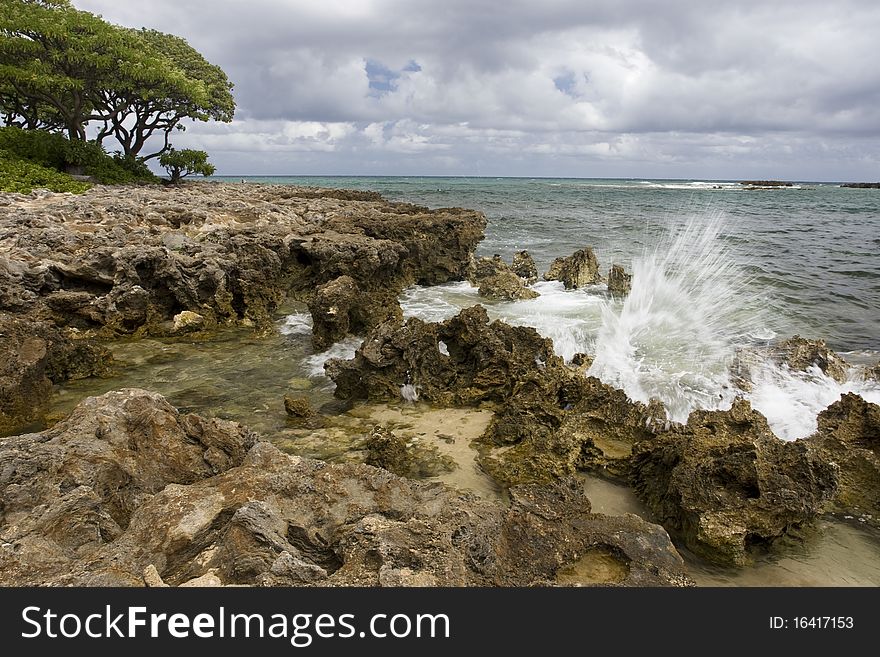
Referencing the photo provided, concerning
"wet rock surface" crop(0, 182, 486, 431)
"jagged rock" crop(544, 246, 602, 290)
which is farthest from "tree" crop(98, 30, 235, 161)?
"jagged rock" crop(544, 246, 602, 290)

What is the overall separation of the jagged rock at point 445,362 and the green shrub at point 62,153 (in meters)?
28.3

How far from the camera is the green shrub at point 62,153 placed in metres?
26.8

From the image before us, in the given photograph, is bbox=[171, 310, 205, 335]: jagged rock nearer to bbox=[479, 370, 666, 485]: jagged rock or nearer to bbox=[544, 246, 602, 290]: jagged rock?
bbox=[479, 370, 666, 485]: jagged rock

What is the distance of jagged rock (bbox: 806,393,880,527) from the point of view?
5480 mm

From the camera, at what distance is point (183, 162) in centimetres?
3819

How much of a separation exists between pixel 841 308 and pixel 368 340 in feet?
49.0

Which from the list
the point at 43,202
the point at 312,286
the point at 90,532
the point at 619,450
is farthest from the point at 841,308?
the point at 43,202

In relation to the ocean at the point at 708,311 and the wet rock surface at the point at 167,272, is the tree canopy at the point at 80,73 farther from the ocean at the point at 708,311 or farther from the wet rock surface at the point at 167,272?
the ocean at the point at 708,311

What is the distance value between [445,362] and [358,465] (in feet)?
14.0

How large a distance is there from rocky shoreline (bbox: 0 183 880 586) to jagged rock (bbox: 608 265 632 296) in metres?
6.71

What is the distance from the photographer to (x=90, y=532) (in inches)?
133

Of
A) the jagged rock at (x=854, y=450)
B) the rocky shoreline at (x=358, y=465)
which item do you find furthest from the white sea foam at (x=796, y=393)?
the jagged rock at (x=854, y=450)

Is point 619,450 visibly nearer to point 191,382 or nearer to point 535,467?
point 535,467

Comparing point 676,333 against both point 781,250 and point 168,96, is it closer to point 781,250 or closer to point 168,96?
point 781,250
